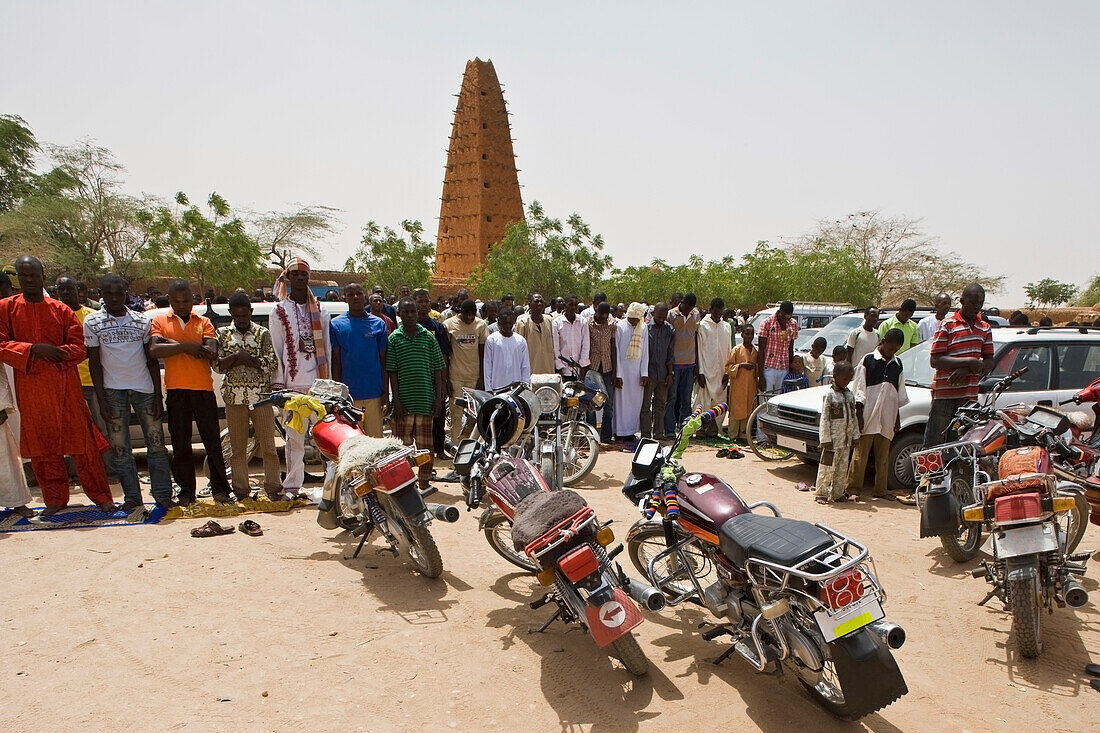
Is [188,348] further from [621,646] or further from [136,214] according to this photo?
[136,214]

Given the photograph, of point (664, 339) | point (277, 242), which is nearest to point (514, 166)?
point (277, 242)

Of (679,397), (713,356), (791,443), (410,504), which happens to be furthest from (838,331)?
(410,504)

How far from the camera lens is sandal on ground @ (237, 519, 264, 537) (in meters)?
5.32

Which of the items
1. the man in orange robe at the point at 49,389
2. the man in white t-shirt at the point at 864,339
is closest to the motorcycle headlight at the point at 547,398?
the man in orange robe at the point at 49,389

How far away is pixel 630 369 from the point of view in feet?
31.2

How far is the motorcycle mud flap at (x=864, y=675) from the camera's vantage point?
2602 mm

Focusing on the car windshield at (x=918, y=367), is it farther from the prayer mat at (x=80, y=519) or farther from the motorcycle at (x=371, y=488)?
the prayer mat at (x=80, y=519)

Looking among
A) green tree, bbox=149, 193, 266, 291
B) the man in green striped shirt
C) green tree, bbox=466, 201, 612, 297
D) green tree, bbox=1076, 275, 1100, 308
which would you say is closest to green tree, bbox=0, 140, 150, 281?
green tree, bbox=149, 193, 266, 291

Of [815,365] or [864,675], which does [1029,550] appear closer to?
[864,675]

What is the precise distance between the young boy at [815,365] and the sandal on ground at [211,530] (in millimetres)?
7757

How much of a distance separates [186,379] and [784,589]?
17.2 feet

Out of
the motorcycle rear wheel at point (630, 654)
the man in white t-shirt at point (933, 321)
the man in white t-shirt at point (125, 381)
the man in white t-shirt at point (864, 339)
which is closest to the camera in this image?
the motorcycle rear wheel at point (630, 654)

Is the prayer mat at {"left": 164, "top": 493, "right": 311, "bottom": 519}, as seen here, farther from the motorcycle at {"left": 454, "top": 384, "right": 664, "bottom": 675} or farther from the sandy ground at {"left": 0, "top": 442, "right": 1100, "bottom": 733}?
the motorcycle at {"left": 454, "top": 384, "right": 664, "bottom": 675}

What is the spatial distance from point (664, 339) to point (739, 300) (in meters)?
27.9
